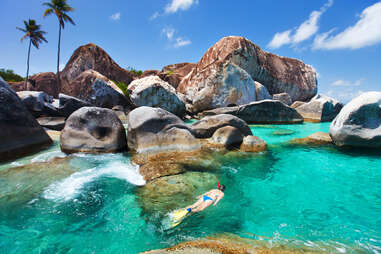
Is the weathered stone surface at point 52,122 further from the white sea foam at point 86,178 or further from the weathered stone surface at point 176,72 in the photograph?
the weathered stone surface at point 176,72

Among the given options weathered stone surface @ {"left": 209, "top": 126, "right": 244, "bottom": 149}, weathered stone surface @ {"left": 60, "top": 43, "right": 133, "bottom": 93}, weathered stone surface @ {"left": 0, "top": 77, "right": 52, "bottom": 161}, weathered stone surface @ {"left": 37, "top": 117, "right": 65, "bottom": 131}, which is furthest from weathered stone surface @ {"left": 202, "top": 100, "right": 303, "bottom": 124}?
weathered stone surface @ {"left": 60, "top": 43, "right": 133, "bottom": 93}

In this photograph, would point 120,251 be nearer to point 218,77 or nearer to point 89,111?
point 89,111

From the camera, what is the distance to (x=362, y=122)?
22.1ft

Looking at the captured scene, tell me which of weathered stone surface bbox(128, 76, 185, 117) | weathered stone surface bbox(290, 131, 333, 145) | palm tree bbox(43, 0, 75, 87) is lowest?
weathered stone surface bbox(290, 131, 333, 145)

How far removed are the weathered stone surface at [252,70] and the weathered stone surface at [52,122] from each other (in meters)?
11.8

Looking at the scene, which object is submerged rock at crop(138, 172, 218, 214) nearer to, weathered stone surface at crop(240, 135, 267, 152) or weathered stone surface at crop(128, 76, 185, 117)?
weathered stone surface at crop(240, 135, 267, 152)

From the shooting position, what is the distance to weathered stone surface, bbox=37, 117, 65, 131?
1098 centimetres

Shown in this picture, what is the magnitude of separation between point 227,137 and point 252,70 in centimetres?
2079

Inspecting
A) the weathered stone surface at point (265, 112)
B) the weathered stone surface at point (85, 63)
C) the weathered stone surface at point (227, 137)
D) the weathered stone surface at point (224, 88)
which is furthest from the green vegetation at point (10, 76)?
the weathered stone surface at point (227, 137)

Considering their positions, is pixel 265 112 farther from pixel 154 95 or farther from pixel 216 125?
pixel 154 95

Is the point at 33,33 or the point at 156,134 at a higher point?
the point at 33,33

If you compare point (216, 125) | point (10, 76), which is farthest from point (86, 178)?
point (10, 76)

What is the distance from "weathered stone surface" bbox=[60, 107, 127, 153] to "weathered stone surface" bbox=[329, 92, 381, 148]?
846 cm

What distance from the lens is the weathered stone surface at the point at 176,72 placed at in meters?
28.5
